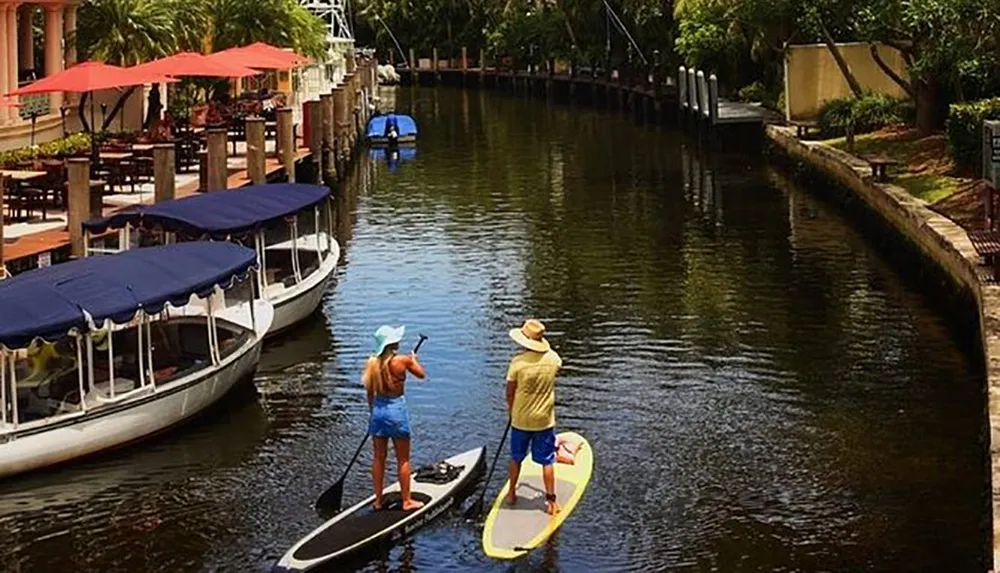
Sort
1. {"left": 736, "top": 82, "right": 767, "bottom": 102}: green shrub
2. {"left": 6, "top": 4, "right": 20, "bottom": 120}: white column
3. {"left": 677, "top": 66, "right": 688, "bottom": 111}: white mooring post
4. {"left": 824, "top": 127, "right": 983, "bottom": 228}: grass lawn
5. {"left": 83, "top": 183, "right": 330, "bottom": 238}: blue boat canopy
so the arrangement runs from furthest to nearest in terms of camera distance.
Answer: {"left": 677, "top": 66, "right": 688, "bottom": 111}: white mooring post, {"left": 736, "top": 82, "right": 767, "bottom": 102}: green shrub, {"left": 6, "top": 4, "right": 20, "bottom": 120}: white column, {"left": 824, "top": 127, "right": 983, "bottom": 228}: grass lawn, {"left": 83, "top": 183, "right": 330, "bottom": 238}: blue boat canopy

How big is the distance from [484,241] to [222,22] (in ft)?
69.9

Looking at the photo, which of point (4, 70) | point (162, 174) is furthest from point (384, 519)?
point (4, 70)

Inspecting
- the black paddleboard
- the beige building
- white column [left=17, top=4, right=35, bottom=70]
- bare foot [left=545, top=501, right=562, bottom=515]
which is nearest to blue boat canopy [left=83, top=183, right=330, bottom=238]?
the black paddleboard

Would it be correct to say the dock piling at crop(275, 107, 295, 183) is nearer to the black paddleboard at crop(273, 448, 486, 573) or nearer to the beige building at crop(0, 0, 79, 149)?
the beige building at crop(0, 0, 79, 149)

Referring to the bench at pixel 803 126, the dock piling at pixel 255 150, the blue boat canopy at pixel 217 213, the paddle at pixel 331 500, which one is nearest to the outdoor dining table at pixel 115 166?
the dock piling at pixel 255 150

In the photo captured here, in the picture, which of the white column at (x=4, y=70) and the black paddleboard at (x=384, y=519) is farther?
Result: the white column at (x=4, y=70)

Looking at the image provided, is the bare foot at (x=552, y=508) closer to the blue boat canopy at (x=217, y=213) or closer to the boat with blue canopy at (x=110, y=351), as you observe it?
the boat with blue canopy at (x=110, y=351)

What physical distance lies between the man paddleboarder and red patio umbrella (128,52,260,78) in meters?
21.8

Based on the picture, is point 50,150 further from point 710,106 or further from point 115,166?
point 710,106

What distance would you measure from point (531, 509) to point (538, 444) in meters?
0.74

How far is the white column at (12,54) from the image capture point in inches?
1501

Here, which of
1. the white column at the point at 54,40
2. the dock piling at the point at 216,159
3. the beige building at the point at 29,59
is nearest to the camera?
the dock piling at the point at 216,159

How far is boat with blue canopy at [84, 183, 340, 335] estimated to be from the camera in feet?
81.6

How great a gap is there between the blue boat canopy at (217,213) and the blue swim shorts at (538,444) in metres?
9.42
